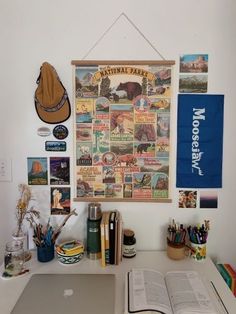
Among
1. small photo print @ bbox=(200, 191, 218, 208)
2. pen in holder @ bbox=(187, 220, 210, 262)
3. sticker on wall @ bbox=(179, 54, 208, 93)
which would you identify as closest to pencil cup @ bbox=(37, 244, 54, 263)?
pen in holder @ bbox=(187, 220, 210, 262)

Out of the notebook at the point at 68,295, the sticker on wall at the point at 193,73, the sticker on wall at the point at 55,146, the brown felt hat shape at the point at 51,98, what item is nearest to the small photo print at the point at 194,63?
the sticker on wall at the point at 193,73

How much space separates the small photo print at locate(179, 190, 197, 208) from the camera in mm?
1365

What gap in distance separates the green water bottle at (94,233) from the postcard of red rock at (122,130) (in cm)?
11

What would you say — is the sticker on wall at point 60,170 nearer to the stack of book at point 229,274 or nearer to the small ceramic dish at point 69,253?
the small ceramic dish at point 69,253

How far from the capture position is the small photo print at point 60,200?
4.51 ft

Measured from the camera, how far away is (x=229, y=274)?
126cm

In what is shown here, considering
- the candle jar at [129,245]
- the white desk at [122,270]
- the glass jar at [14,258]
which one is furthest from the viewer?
the candle jar at [129,245]

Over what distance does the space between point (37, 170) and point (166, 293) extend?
825mm

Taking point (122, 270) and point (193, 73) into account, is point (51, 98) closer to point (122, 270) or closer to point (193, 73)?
point (193, 73)

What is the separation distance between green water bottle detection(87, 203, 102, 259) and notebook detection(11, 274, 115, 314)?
0.46ft

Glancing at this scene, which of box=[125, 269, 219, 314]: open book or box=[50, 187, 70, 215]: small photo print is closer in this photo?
box=[125, 269, 219, 314]: open book

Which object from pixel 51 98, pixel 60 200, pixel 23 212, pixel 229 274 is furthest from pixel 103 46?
pixel 229 274

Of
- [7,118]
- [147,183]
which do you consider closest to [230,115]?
[147,183]

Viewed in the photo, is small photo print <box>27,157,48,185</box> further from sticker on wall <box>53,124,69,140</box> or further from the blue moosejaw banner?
the blue moosejaw banner
